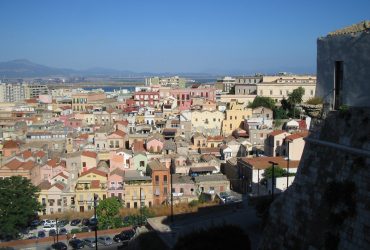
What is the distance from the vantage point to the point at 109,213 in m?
27.2

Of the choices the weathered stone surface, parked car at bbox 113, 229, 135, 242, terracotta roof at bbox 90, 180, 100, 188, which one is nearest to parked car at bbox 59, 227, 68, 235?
terracotta roof at bbox 90, 180, 100, 188

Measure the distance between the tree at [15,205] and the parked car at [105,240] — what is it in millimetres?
5418

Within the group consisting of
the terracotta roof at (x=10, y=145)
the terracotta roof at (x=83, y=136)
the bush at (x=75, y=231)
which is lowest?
the bush at (x=75, y=231)

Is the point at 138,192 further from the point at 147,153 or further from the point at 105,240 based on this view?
the point at 147,153

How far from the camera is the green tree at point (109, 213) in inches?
1025

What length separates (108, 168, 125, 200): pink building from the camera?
1178 inches

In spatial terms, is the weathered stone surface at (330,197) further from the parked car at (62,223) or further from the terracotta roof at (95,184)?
the terracotta roof at (95,184)

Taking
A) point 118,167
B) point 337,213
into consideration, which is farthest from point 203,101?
point 337,213

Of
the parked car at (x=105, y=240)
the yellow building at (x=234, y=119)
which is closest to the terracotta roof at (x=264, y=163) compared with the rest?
the parked car at (x=105, y=240)

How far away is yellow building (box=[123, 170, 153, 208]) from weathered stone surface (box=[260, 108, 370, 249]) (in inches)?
897

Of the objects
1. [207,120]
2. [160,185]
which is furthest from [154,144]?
[207,120]

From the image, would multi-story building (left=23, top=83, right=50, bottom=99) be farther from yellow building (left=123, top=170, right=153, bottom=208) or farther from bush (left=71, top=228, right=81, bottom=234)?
bush (left=71, top=228, right=81, bottom=234)

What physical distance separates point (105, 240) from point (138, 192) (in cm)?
704

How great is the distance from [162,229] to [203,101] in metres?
45.3
